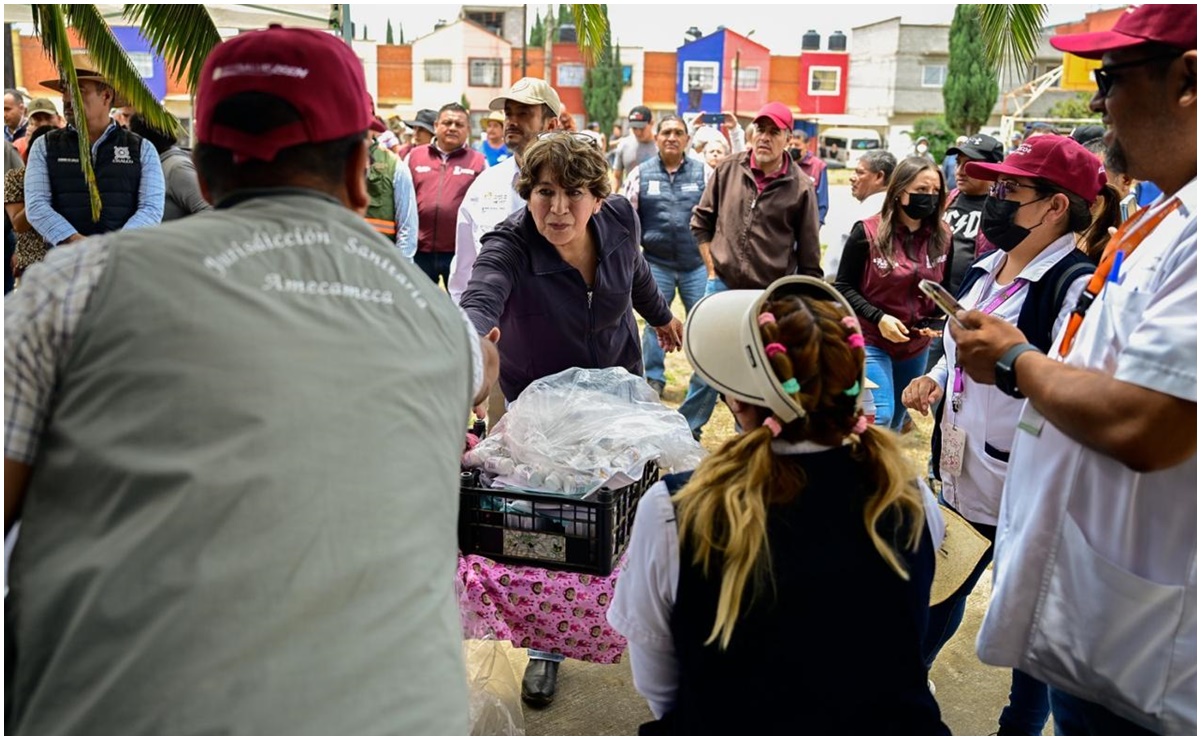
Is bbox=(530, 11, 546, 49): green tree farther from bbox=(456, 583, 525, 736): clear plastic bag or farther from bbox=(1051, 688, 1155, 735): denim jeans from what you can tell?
bbox=(1051, 688, 1155, 735): denim jeans

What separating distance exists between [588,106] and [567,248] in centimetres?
4988

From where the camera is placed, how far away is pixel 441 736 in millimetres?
1473

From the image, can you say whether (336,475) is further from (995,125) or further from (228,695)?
(995,125)

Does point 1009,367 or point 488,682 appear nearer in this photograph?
point 1009,367

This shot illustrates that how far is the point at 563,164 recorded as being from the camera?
3.27 m

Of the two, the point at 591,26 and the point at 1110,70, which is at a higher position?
the point at 591,26

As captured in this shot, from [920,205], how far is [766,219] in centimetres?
153

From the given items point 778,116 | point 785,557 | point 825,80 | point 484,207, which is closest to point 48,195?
point 484,207

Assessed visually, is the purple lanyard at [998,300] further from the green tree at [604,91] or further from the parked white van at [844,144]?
the green tree at [604,91]

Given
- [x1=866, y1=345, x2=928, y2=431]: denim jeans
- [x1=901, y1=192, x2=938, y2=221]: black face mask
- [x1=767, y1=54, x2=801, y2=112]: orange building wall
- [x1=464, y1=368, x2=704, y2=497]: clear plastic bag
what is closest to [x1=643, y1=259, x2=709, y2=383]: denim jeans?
[x1=866, y1=345, x2=928, y2=431]: denim jeans

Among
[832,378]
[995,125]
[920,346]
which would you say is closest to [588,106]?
[995,125]

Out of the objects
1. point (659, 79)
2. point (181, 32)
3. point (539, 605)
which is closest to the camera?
point (539, 605)

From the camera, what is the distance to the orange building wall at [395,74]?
50.8 meters

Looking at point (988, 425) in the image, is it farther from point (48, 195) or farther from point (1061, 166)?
point (48, 195)
